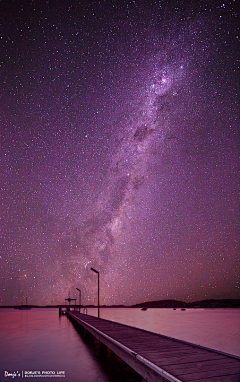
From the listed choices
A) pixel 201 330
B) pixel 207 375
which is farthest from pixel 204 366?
pixel 201 330

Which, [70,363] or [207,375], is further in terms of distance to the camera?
[70,363]

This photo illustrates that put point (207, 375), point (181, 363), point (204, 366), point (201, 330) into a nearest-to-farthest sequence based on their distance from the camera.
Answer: point (207, 375), point (204, 366), point (181, 363), point (201, 330)

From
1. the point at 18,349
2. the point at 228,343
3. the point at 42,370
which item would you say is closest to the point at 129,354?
the point at 42,370

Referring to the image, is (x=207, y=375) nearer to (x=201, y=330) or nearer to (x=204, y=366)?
(x=204, y=366)

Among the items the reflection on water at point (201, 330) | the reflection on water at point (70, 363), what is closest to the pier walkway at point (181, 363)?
the reflection on water at point (70, 363)

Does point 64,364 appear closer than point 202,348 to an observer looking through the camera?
No

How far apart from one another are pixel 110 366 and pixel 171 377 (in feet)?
32.6

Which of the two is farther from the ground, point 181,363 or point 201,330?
point 181,363

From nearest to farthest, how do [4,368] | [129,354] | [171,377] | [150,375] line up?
[171,377] < [150,375] < [129,354] < [4,368]

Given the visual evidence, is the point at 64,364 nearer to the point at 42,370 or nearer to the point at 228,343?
the point at 42,370

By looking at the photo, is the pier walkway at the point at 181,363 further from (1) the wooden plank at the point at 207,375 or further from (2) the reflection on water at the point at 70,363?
(2) the reflection on water at the point at 70,363

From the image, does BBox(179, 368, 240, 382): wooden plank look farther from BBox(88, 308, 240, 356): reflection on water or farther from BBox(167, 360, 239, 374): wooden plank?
BBox(88, 308, 240, 356): reflection on water

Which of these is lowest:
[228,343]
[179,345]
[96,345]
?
[228,343]

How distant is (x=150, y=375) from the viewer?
7.69 m
